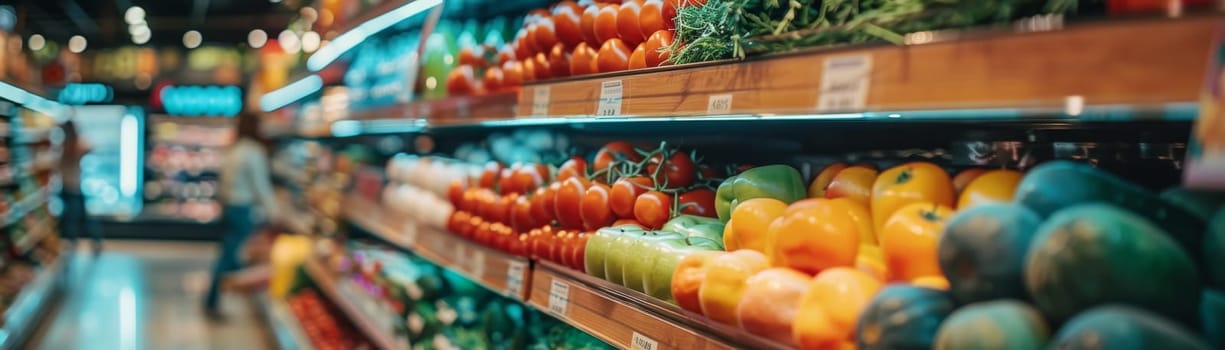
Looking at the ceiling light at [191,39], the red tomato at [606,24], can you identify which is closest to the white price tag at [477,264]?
the red tomato at [606,24]

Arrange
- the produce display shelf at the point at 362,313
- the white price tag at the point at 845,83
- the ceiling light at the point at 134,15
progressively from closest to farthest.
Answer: the white price tag at the point at 845,83
the produce display shelf at the point at 362,313
the ceiling light at the point at 134,15

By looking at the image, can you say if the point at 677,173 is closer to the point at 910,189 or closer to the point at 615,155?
the point at 615,155

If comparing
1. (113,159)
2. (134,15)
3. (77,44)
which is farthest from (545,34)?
(77,44)

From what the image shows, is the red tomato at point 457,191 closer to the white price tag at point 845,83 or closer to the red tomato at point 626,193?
the red tomato at point 626,193

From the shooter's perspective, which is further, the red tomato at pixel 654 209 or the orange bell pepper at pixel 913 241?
the red tomato at pixel 654 209

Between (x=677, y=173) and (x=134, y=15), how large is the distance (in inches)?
553

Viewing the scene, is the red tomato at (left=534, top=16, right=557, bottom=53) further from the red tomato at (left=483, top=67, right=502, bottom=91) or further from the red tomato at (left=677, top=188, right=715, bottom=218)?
the red tomato at (left=677, top=188, right=715, bottom=218)

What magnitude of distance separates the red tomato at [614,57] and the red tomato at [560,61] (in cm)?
27

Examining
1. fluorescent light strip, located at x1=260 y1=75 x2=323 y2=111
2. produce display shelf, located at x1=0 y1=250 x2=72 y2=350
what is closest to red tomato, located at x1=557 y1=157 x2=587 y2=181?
produce display shelf, located at x1=0 y1=250 x2=72 y2=350

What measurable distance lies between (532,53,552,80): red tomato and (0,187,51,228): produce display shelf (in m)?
4.45

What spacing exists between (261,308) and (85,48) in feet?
33.8

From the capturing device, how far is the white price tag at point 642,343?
1.63 metres

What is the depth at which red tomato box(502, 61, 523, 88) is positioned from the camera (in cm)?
260

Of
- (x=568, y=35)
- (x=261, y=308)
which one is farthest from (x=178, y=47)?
(x=568, y=35)
